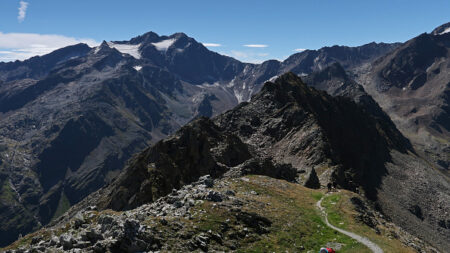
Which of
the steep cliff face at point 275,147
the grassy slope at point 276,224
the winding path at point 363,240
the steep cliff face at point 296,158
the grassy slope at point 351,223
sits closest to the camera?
the grassy slope at point 276,224

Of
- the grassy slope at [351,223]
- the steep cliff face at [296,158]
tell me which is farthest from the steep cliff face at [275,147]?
the grassy slope at [351,223]

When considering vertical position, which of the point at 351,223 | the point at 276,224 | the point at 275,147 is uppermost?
the point at 276,224

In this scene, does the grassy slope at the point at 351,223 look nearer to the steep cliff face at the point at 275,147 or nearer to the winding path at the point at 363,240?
the winding path at the point at 363,240

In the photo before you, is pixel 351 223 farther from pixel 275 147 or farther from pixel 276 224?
pixel 275 147

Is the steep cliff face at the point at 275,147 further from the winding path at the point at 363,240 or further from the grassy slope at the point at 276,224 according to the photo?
the winding path at the point at 363,240

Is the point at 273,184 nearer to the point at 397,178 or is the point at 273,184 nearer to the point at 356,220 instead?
the point at 356,220

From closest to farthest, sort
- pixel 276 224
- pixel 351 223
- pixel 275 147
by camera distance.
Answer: pixel 276 224
pixel 351 223
pixel 275 147

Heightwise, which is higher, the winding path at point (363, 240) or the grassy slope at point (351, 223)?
the winding path at point (363, 240)

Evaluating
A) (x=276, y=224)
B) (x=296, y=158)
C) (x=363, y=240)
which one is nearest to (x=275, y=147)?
(x=296, y=158)

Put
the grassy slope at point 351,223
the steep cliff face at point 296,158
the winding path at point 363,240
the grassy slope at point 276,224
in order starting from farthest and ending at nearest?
the steep cliff face at point 296,158 → the grassy slope at point 351,223 → the winding path at point 363,240 → the grassy slope at point 276,224

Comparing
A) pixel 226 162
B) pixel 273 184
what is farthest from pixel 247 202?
pixel 226 162

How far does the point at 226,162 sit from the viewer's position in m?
95.1

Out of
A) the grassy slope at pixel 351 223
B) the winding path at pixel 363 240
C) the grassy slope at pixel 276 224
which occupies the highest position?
the grassy slope at pixel 276 224

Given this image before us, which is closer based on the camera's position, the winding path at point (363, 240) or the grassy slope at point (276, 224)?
the grassy slope at point (276, 224)
